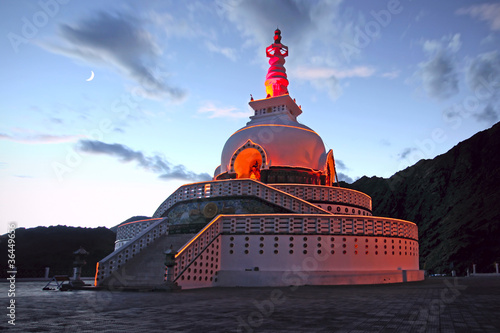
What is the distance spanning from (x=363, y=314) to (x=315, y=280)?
11.3 meters

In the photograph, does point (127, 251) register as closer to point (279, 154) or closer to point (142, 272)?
point (142, 272)

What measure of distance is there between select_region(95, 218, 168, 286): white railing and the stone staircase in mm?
234

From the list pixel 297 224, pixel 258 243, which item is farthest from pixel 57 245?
pixel 297 224

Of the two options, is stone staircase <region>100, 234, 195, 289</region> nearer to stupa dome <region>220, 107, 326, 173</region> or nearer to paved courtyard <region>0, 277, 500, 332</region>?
paved courtyard <region>0, 277, 500, 332</region>

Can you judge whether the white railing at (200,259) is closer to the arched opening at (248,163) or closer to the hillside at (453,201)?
the arched opening at (248,163)

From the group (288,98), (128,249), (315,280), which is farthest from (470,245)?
(128,249)

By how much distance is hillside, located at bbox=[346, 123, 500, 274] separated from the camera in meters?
65.0

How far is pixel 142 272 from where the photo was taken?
1980 centimetres

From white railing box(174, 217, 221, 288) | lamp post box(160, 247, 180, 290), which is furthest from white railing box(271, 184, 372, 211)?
lamp post box(160, 247, 180, 290)

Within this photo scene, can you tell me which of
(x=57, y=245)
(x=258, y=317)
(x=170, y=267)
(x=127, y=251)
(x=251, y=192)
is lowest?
(x=57, y=245)

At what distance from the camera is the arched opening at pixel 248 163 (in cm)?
3278

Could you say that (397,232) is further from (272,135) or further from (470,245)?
(470,245)

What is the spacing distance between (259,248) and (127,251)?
7.15 meters

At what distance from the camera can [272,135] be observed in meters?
32.9
